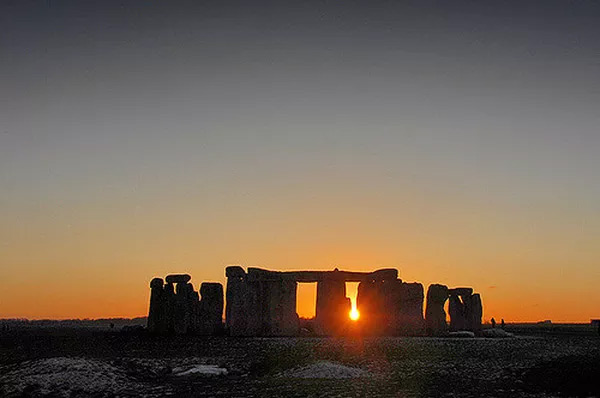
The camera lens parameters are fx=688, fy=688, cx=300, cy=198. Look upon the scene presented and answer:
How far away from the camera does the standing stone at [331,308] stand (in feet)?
156

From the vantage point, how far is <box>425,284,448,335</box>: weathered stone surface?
48.8 metres

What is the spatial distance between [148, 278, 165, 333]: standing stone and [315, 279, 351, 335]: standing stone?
1094 centimetres

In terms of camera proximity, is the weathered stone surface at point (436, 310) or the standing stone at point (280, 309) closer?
the standing stone at point (280, 309)

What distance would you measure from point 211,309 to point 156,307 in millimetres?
4148

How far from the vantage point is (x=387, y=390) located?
19.4 metres

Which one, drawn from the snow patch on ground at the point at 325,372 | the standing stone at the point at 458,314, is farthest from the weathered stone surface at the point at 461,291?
the snow patch on ground at the point at 325,372

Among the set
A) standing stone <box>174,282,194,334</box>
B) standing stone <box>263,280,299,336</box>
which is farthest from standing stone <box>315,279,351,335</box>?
standing stone <box>174,282,194,334</box>

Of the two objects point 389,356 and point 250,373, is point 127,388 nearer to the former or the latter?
point 250,373

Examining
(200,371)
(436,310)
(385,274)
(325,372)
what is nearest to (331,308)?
(385,274)

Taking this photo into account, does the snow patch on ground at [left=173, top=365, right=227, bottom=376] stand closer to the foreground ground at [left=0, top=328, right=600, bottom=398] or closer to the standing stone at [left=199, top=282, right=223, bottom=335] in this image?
the foreground ground at [left=0, top=328, right=600, bottom=398]

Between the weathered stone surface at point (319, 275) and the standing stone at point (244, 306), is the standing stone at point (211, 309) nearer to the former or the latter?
the standing stone at point (244, 306)

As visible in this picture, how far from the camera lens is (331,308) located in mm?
47531

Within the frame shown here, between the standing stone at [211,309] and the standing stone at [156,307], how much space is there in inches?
117

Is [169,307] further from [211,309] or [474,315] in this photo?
[474,315]
